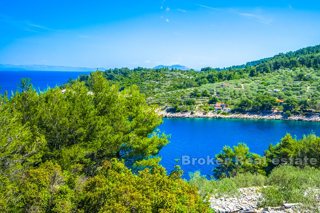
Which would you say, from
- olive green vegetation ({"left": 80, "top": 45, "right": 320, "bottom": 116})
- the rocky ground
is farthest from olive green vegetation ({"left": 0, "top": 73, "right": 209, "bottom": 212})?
olive green vegetation ({"left": 80, "top": 45, "right": 320, "bottom": 116})

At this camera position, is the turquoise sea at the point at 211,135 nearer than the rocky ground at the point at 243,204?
No

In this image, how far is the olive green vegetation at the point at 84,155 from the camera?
27.9 ft

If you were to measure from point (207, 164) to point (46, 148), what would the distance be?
34201 millimetres

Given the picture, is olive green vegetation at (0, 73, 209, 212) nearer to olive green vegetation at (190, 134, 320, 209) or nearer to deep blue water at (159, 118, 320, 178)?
olive green vegetation at (190, 134, 320, 209)

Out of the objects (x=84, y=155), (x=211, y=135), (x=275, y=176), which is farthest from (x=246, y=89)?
(x=84, y=155)

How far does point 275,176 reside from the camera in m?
18.0

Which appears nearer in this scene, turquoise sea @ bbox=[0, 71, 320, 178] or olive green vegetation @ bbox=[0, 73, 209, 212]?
olive green vegetation @ bbox=[0, 73, 209, 212]

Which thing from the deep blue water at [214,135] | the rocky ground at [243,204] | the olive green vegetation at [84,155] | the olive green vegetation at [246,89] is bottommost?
the deep blue water at [214,135]

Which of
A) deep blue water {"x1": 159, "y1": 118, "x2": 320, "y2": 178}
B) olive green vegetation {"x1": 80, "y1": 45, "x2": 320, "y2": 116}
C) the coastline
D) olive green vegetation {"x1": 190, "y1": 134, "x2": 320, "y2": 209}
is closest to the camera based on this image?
olive green vegetation {"x1": 190, "y1": 134, "x2": 320, "y2": 209}

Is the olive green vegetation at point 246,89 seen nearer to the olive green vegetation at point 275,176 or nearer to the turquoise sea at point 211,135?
the turquoise sea at point 211,135

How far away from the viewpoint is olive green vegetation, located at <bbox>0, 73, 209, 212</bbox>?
8.51 m

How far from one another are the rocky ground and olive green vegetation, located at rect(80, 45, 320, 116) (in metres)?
54.5

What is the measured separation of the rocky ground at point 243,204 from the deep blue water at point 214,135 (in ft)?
78.5

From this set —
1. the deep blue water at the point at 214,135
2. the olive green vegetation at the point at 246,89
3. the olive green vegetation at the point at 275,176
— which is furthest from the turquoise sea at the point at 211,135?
the olive green vegetation at the point at 275,176
